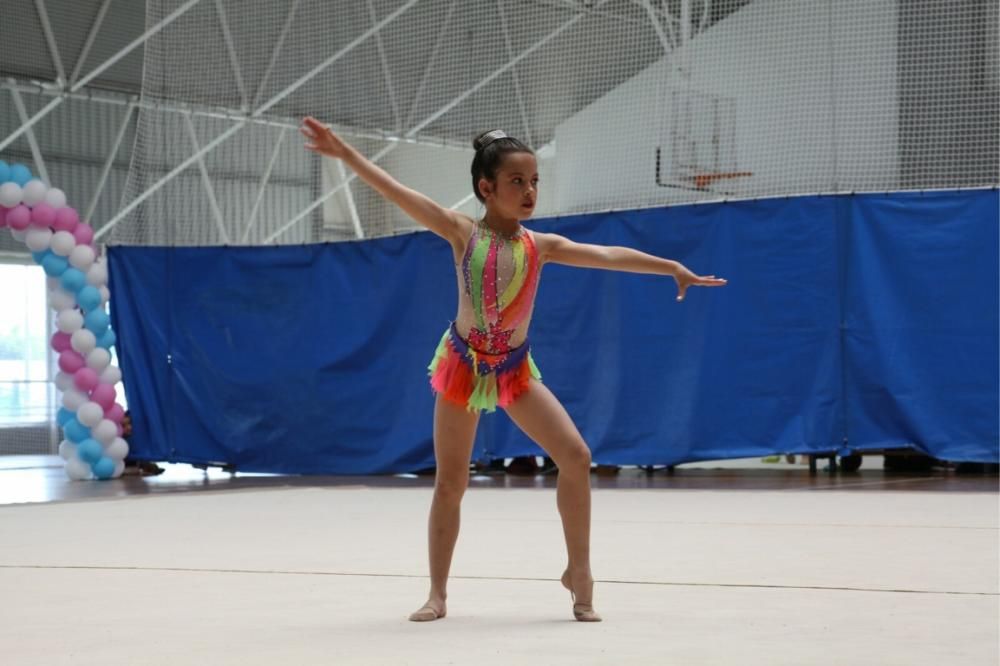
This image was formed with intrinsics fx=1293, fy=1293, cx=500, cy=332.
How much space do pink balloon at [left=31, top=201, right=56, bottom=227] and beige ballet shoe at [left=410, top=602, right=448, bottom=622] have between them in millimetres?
7678

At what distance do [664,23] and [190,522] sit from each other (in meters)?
6.06

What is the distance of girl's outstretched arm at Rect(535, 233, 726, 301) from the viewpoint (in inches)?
150

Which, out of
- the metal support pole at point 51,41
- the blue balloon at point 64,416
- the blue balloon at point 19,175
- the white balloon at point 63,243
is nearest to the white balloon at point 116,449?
the blue balloon at point 64,416

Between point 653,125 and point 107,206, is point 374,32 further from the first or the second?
point 107,206

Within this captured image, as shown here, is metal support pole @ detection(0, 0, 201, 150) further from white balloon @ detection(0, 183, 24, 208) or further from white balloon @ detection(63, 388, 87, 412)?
white balloon @ detection(63, 388, 87, 412)

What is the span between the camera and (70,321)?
10.6 meters

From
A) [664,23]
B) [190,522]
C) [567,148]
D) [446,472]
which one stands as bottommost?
[190,522]

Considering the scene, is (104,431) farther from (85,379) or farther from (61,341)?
(61,341)

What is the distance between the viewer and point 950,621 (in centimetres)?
348

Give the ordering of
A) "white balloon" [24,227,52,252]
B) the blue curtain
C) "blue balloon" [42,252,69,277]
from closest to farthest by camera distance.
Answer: the blue curtain, "white balloon" [24,227,52,252], "blue balloon" [42,252,69,277]

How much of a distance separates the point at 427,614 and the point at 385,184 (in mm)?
1210

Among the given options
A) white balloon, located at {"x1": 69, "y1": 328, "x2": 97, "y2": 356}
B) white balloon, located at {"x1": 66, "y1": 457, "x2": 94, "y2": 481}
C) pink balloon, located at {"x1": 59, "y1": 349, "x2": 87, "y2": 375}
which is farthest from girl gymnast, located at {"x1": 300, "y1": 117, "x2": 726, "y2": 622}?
white balloon, located at {"x1": 66, "y1": 457, "x2": 94, "y2": 481}

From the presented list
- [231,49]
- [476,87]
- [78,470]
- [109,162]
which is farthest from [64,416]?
[109,162]

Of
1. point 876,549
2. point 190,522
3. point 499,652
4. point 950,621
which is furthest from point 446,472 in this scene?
point 190,522
